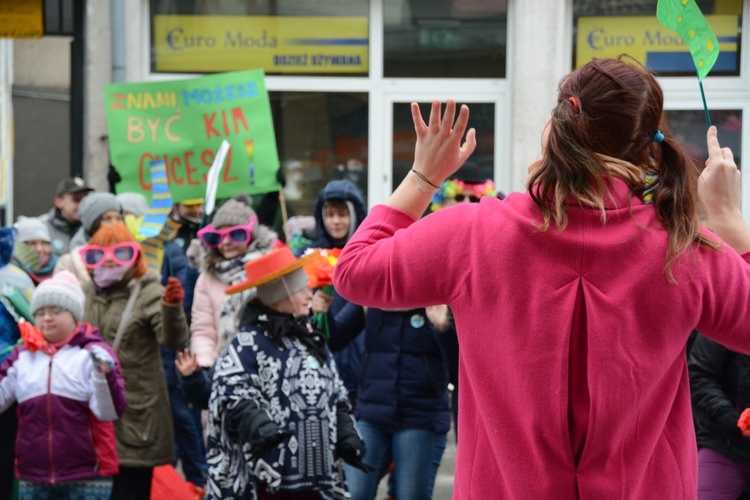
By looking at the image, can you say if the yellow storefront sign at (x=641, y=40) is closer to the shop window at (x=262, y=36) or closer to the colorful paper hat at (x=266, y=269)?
the shop window at (x=262, y=36)

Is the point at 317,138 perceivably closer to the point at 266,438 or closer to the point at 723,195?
the point at 266,438

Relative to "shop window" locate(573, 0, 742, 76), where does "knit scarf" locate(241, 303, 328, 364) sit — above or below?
below

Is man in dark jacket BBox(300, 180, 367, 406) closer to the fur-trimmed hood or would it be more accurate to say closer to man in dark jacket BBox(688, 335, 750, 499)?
the fur-trimmed hood

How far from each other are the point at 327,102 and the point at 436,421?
4981 millimetres

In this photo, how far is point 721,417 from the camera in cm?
494

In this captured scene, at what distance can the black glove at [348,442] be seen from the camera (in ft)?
15.6

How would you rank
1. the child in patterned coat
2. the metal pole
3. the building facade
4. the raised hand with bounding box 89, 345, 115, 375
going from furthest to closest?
the building facade
the metal pole
the raised hand with bounding box 89, 345, 115, 375
the child in patterned coat

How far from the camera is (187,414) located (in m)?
7.31

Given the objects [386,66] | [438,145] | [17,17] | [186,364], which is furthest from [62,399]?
[386,66]

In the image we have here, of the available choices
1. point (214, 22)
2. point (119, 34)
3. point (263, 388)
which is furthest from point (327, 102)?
point (263, 388)

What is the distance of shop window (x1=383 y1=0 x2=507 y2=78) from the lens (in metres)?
9.98

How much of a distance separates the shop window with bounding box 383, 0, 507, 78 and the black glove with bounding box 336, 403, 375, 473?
5733mm

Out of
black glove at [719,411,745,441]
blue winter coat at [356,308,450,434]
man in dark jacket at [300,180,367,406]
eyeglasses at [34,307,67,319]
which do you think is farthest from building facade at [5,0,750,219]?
black glove at [719,411,745,441]

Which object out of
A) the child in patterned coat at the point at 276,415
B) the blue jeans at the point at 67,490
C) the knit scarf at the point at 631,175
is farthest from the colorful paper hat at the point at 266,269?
the knit scarf at the point at 631,175
